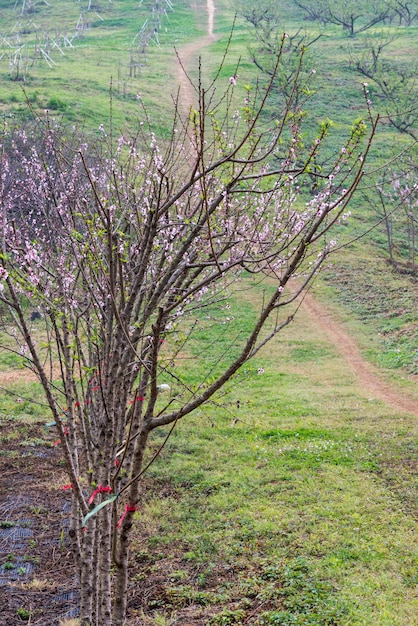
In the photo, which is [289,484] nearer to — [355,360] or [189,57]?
[355,360]

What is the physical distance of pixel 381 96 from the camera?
38594mm

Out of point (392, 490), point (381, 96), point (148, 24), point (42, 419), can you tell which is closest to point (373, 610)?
point (392, 490)

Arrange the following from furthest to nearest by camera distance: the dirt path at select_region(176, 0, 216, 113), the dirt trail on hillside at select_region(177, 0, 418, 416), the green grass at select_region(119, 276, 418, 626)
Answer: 1. the dirt path at select_region(176, 0, 216, 113)
2. the dirt trail on hillside at select_region(177, 0, 418, 416)
3. the green grass at select_region(119, 276, 418, 626)

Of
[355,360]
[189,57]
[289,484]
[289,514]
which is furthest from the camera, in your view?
A: [189,57]

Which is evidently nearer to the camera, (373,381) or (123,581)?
(123,581)

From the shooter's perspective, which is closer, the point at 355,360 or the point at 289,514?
the point at 289,514

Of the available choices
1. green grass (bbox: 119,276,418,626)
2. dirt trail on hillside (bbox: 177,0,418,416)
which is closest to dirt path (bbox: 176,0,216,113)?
dirt trail on hillside (bbox: 177,0,418,416)

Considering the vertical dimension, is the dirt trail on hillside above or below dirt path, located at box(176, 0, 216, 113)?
below

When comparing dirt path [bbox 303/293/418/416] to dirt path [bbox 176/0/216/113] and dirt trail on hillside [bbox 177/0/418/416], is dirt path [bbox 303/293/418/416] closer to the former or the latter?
dirt trail on hillside [bbox 177/0/418/416]

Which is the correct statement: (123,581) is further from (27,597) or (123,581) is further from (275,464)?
(275,464)

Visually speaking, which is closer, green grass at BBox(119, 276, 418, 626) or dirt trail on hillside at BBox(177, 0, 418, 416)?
green grass at BBox(119, 276, 418, 626)

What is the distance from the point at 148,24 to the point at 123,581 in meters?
61.1

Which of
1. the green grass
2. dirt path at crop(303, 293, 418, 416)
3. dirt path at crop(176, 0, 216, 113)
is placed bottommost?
dirt path at crop(303, 293, 418, 416)

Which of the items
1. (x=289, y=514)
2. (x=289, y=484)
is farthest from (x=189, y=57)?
(x=289, y=514)
